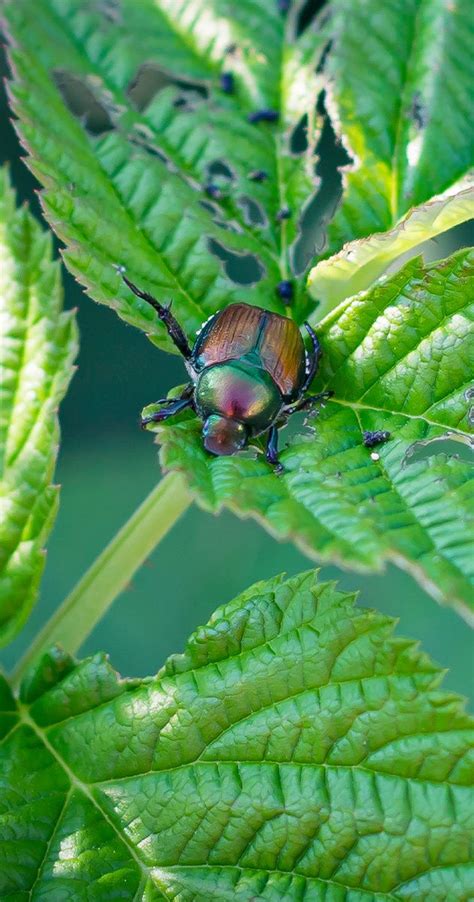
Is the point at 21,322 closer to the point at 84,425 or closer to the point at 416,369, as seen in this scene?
the point at 416,369

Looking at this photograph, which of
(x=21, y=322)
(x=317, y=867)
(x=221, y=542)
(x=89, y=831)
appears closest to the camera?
(x=317, y=867)

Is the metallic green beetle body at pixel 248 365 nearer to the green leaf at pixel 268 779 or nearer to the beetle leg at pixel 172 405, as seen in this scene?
the beetle leg at pixel 172 405

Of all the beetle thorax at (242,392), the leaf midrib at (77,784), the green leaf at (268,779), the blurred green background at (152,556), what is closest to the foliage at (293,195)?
the beetle thorax at (242,392)

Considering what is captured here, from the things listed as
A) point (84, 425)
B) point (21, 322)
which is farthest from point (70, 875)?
point (84, 425)

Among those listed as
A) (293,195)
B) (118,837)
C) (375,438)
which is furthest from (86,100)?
(118,837)

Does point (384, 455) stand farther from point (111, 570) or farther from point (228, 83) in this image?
point (228, 83)

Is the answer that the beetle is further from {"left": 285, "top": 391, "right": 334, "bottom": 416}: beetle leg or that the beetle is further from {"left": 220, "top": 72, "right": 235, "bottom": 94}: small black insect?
{"left": 220, "top": 72, "right": 235, "bottom": 94}: small black insect

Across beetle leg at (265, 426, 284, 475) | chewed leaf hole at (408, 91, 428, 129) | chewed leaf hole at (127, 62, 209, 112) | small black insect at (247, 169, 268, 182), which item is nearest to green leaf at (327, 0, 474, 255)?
chewed leaf hole at (408, 91, 428, 129)
